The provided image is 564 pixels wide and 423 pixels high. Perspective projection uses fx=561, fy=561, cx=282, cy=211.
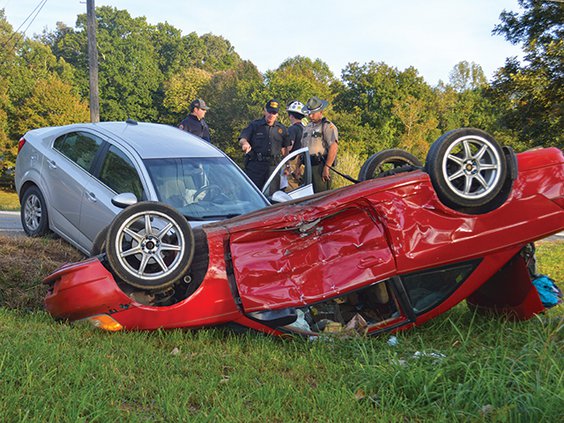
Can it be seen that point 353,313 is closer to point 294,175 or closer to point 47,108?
point 294,175

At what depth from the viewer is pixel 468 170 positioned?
3697mm

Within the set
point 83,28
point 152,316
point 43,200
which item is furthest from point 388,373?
point 83,28

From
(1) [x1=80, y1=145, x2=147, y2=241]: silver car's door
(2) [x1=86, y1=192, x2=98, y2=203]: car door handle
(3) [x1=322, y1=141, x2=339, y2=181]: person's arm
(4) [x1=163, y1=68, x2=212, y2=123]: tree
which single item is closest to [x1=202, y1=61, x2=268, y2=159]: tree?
(4) [x1=163, y1=68, x2=212, y2=123]: tree

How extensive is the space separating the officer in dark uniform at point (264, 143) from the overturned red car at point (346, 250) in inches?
181

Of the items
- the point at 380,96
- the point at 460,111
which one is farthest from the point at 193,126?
the point at 460,111

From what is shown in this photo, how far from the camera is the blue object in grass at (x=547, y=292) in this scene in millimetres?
4297

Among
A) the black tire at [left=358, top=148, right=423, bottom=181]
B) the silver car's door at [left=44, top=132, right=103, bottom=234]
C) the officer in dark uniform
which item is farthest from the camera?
the officer in dark uniform

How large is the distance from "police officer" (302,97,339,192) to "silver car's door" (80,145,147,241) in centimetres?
315

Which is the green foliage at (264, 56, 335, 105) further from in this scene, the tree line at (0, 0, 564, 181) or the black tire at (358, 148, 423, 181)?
the black tire at (358, 148, 423, 181)

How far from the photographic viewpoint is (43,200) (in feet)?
20.0

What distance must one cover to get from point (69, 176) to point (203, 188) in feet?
5.04

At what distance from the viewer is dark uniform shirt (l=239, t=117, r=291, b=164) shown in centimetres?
841

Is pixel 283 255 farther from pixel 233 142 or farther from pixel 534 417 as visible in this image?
pixel 233 142

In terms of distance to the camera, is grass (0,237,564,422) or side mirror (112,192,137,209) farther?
side mirror (112,192,137,209)
